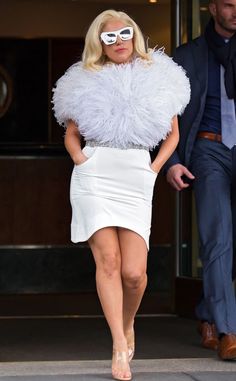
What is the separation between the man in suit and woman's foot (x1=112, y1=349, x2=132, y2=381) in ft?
3.06

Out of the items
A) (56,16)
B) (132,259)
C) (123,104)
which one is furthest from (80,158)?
(56,16)

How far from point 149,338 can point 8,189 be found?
3897 millimetres

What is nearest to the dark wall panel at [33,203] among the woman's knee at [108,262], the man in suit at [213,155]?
the man in suit at [213,155]

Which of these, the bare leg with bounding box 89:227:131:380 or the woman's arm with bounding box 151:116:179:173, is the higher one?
the woman's arm with bounding box 151:116:179:173

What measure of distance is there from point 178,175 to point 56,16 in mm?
8931

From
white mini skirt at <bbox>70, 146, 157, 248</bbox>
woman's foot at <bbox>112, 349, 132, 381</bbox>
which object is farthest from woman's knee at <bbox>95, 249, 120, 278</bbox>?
woman's foot at <bbox>112, 349, 132, 381</bbox>

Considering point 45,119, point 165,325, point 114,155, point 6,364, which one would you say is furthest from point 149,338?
point 45,119

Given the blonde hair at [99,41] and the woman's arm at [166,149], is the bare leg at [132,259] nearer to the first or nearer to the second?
the woman's arm at [166,149]

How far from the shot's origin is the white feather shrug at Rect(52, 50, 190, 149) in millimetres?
5457

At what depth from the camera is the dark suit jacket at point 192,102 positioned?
6.44m

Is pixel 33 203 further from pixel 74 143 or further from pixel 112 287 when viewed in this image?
pixel 112 287

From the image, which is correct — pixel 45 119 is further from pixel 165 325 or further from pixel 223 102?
pixel 223 102

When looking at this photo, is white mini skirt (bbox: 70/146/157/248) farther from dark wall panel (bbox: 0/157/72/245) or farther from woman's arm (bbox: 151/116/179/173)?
dark wall panel (bbox: 0/157/72/245)

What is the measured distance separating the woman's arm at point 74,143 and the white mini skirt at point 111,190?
0.11 ft
